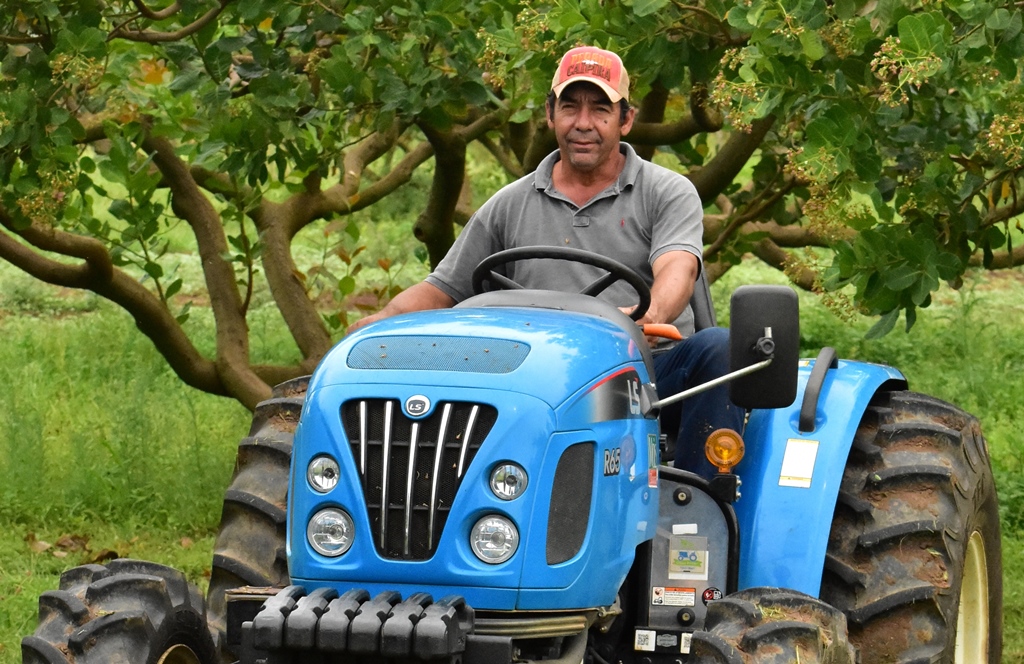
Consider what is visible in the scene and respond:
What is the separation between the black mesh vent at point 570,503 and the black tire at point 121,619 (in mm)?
1029

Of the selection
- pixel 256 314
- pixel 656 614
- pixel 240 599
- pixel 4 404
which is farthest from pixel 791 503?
pixel 256 314

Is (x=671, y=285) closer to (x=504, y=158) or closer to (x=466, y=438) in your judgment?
(x=466, y=438)

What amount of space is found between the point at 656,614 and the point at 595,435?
0.78 meters

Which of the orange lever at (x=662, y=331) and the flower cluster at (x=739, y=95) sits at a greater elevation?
the flower cluster at (x=739, y=95)

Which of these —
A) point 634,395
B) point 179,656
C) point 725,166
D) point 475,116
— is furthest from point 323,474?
point 475,116

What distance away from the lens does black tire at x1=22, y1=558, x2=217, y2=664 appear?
3.71 meters

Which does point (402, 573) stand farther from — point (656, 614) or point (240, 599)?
point (656, 614)

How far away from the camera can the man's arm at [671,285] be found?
4.47 metres

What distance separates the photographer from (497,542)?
140 inches

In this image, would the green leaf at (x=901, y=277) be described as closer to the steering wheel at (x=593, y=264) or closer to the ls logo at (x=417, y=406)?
the steering wheel at (x=593, y=264)

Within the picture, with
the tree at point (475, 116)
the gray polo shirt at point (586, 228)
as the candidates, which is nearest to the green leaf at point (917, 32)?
the tree at point (475, 116)

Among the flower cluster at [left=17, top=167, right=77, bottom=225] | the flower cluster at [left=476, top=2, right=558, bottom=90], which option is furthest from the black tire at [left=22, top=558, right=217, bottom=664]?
the flower cluster at [left=476, top=2, right=558, bottom=90]

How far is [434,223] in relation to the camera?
7.96 m

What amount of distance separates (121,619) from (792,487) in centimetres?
188
